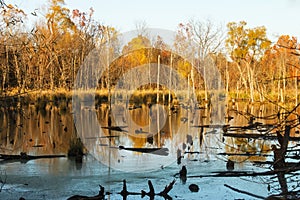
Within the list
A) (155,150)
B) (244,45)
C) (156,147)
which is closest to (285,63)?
(155,150)

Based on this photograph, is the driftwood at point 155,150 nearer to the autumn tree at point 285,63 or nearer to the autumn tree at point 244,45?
the autumn tree at point 285,63

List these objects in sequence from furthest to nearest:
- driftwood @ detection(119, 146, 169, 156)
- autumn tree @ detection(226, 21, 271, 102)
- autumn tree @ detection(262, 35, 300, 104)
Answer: autumn tree @ detection(226, 21, 271, 102) → driftwood @ detection(119, 146, 169, 156) → autumn tree @ detection(262, 35, 300, 104)

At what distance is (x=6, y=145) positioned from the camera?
11477 mm

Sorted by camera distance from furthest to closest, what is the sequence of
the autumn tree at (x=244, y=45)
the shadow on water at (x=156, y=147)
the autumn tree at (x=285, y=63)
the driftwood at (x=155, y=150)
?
the autumn tree at (x=244, y=45), the driftwood at (x=155, y=150), the shadow on water at (x=156, y=147), the autumn tree at (x=285, y=63)

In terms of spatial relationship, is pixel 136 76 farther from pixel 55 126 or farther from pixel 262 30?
pixel 55 126

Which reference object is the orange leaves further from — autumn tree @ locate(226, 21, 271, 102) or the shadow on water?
the shadow on water

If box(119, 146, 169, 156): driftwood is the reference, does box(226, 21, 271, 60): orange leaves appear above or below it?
above

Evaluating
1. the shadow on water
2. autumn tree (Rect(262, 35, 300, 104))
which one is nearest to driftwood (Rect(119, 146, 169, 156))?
the shadow on water

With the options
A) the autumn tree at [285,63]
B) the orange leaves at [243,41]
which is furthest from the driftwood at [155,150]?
the orange leaves at [243,41]

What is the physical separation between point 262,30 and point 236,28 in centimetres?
249

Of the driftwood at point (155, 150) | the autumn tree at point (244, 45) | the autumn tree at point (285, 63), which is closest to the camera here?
the autumn tree at point (285, 63)

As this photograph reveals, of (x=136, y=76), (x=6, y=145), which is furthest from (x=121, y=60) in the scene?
(x=6, y=145)

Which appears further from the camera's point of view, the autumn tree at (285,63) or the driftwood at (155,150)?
the driftwood at (155,150)

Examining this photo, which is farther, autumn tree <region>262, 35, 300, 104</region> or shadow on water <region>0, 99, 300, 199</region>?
shadow on water <region>0, 99, 300, 199</region>
